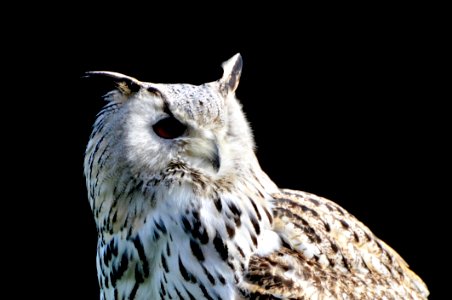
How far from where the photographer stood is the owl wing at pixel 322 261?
2535 mm

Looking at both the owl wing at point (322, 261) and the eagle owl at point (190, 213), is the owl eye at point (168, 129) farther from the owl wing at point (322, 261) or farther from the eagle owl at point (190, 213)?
the owl wing at point (322, 261)

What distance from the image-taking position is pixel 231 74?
2822mm

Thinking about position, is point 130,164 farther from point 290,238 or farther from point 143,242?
point 290,238

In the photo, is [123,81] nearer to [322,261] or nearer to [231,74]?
[231,74]

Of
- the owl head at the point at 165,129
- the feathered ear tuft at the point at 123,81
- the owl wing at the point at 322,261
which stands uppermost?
the feathered ear tuft at the point at 123,81

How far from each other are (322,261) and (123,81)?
91cm

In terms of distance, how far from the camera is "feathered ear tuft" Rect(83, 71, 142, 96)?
2.60m

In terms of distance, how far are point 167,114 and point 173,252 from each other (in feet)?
1.47

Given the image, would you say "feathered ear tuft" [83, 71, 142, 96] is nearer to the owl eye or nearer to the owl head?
the owl head

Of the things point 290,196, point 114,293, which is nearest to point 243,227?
point 290,196

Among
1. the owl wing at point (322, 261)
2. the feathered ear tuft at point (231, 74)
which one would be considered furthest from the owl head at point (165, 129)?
the owl wing at point (322, 261)

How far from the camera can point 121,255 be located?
262 cm

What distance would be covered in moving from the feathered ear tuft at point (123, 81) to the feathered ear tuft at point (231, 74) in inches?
12.2

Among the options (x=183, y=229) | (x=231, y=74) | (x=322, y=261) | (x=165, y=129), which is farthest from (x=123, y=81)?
(x=322, y=261)
